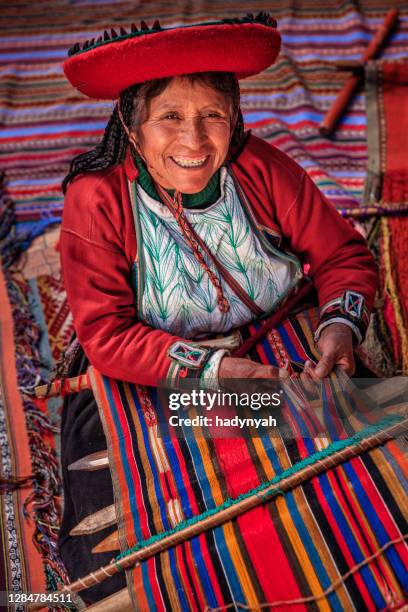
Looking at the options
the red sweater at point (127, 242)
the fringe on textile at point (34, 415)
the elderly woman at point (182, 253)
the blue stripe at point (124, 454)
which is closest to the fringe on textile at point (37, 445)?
Result: the fringe on textile at point (34, 415)

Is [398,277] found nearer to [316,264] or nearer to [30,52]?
[316,264]

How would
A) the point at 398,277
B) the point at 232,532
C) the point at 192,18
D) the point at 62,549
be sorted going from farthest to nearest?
1. the point at 192,18
2. the point at 398,277
3. the point at 62,549
4. the point at 232,532

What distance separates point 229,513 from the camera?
4.95ft

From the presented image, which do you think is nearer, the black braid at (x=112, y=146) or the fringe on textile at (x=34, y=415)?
the black braid at (x=112, y=146)

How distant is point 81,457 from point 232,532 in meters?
0.46

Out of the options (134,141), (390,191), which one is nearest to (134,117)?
(134,141)

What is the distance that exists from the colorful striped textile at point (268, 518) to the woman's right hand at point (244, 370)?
54 mm

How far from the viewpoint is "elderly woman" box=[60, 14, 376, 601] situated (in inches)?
59.2

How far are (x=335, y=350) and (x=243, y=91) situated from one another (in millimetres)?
1870

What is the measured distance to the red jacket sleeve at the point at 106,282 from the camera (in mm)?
1622

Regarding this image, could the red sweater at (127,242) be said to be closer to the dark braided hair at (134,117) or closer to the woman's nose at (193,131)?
the dark braided hair at (134,117)

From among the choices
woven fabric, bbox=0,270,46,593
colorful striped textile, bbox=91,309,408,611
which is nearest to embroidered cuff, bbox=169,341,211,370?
colorful striped textile, bbox=91,309,408,611

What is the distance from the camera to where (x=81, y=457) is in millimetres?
1738

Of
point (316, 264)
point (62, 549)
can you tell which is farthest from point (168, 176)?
point (62, 549)
